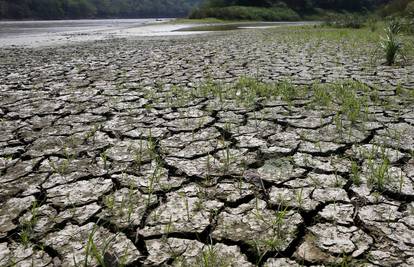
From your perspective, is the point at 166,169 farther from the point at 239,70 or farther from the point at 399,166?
the point at 239,70

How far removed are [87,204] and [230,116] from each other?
178 centimetres

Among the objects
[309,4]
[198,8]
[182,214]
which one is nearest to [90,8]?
[198,8]

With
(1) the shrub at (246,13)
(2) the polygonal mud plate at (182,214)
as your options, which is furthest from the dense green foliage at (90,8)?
(2) the polygonal mud plate at (182,214)

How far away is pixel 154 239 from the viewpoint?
1.62 m

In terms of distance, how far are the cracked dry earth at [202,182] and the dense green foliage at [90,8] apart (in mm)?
82643

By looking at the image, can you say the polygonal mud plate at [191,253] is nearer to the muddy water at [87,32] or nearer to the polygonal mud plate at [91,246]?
the polygonal mud plate at [91,246]

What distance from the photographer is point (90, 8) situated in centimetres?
10394

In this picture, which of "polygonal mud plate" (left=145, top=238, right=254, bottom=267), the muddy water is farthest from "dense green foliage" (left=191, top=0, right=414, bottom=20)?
"polygonal mud plate" (left=145, top=238, right=254, bottom=267)

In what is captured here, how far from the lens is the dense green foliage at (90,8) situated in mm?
76875

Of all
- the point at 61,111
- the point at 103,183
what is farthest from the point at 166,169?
the point at 61,111

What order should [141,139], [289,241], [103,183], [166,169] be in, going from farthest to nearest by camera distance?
[141,139]
[166,169]
[103,183]
[289,241]

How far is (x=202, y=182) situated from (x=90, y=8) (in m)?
113

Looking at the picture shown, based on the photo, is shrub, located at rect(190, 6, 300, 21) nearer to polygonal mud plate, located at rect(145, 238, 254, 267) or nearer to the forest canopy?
the forest canopy

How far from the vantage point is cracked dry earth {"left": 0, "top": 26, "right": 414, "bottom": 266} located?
1.54m
